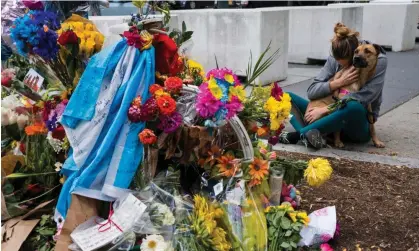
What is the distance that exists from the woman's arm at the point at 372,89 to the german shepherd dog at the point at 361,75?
4 centimetres

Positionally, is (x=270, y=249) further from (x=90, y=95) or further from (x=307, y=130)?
(x=307, y=130)

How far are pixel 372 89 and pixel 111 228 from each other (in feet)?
8.82

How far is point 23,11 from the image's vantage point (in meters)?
3.22

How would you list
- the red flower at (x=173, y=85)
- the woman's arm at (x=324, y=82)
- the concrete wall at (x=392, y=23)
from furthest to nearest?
1. the concrete wall at (x=392, y=23)
2. the woman's arm at (x=324, y=82)
3. the red flower at (x=173, y=85)

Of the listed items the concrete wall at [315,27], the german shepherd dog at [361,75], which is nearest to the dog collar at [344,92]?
the german shepherd dog at [361,75]

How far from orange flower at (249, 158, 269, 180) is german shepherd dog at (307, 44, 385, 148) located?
1718mm

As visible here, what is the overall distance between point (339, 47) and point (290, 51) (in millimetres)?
5328

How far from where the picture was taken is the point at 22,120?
2920 mm

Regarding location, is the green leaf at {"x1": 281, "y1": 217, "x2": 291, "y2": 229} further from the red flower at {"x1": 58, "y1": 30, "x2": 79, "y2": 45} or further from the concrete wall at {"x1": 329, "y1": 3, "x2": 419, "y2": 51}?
the concrete wall at {"x1": 329, "y1": 3, "x2": 419, "y2": 51}

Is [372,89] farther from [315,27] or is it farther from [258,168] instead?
[315,27]

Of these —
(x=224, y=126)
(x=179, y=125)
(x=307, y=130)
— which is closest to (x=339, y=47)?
(x=307, y=130)

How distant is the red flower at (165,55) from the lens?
8.47 ft

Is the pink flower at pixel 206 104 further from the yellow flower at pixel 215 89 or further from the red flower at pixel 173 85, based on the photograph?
the red flower at pixel 173 85

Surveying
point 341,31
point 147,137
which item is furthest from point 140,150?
point 341,31
